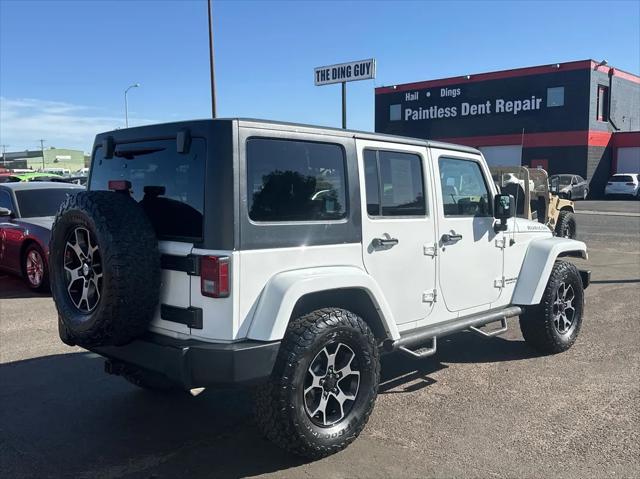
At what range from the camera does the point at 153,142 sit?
375cm

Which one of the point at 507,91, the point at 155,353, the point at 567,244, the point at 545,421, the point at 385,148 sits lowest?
the point at 545,421

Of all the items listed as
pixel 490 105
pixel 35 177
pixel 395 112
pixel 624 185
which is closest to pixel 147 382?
pixel 35 177

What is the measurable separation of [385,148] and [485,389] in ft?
7.03

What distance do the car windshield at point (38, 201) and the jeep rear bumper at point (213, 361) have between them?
6.78 meters

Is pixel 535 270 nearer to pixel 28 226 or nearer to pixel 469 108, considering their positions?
pixel 28 226

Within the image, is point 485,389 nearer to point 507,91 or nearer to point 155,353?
point 155,353

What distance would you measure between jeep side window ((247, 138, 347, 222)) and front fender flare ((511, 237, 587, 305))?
2.40m

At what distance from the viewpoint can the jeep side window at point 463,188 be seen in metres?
4.73

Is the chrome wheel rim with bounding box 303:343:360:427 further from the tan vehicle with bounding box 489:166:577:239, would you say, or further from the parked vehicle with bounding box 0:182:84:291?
the tan vehicle with bounding box 489:166:577:239

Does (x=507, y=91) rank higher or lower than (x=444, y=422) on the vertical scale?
higher

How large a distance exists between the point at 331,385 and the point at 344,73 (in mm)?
12486

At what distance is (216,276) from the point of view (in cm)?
323

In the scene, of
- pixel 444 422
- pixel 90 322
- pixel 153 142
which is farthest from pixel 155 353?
pixel 444 422

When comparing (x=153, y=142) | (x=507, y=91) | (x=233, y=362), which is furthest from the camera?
(x=507, y=91)
